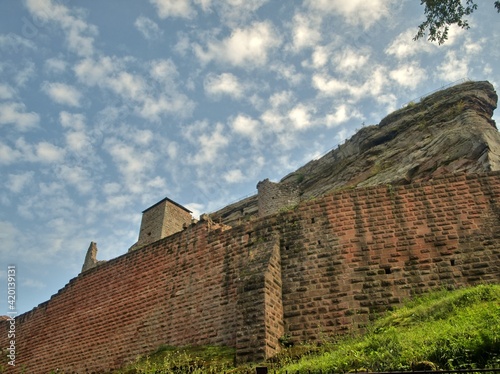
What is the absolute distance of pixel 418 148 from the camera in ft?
77.2

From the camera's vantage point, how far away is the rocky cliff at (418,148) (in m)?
19.2

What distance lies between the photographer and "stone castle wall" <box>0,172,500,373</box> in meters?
10.9

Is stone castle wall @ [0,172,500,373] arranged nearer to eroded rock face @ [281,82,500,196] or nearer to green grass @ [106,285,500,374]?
green grass @ [106,285,500,374]

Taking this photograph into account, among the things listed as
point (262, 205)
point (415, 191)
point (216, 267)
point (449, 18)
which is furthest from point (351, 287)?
point (262, 205)

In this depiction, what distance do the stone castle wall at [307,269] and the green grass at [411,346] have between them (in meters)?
0.61

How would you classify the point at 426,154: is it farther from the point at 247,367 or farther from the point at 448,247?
the point at 247,367

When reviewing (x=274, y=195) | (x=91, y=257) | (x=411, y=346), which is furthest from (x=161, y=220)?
(x=411, y=346)

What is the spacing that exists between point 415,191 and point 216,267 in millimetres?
6317

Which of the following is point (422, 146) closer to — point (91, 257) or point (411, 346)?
point (411, 346)

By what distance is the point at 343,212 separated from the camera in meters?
12.7

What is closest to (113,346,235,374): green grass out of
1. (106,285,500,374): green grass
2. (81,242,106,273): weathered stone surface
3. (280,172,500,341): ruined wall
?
(106,285,500,374): green grass

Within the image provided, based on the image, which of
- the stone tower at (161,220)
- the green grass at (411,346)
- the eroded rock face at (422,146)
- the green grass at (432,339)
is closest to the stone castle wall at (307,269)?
the green grass at (411,346)

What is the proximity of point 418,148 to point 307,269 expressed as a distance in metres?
14.2

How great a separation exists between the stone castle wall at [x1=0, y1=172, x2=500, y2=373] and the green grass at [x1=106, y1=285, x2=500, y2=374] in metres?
0.61
